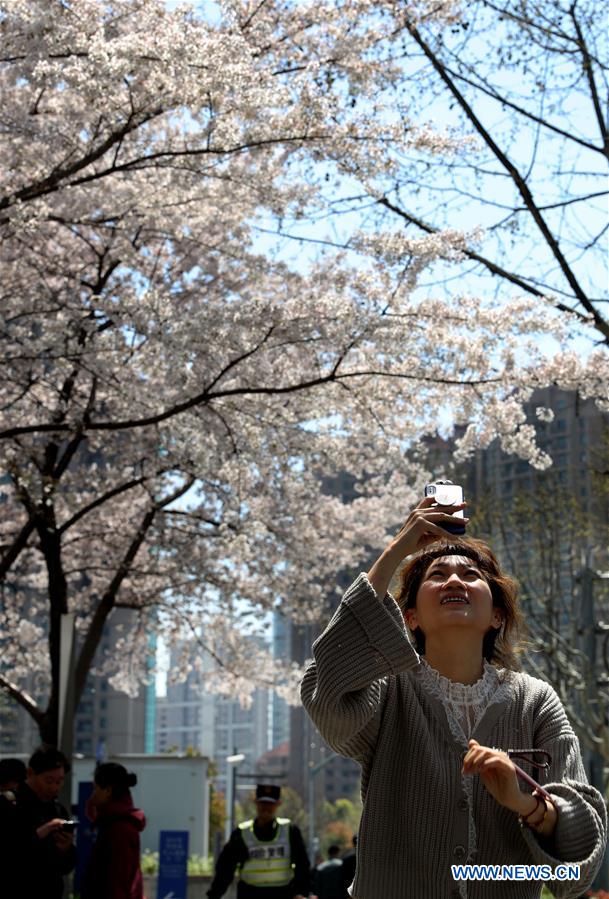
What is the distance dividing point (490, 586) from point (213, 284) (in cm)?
1151

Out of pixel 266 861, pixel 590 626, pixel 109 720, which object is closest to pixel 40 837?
pixel 266 861

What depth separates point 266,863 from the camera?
787cm

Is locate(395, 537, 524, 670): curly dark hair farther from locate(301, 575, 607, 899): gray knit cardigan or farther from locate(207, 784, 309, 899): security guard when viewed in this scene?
locate(207, 784, 309, 899): security guard

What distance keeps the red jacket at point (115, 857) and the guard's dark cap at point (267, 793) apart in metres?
1.60

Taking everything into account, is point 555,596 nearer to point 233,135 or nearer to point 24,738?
point 233,135

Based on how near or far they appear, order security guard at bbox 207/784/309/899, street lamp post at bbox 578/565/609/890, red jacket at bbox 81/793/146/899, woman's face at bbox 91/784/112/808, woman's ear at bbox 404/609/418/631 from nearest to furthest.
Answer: woman's ear at bbox 404/609/418/631
red jacket at bbox 81/793/146/899
woman's face at bbox 91/784/112/808
security guard at bbox 207/784/309/899
street lamp post at bbox 578/565/609/890

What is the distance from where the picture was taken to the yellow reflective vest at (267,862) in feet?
25.7

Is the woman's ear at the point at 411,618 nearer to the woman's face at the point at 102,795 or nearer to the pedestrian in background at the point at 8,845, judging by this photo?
the pedestrian in background at the point at 8,845

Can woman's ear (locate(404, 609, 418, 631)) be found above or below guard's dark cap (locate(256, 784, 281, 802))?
above

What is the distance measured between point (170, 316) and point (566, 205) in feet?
11.6

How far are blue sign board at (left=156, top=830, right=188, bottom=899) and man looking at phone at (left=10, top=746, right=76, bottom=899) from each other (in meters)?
9.56

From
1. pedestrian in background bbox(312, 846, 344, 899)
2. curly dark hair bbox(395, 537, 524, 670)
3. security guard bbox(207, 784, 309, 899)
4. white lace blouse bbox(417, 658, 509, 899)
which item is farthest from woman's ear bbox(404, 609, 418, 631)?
pedestrian in background bbox(312, 846, 344, 899)

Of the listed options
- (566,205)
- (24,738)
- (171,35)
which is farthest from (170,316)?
(24,738)

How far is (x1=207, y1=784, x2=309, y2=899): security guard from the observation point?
7.80 meters
